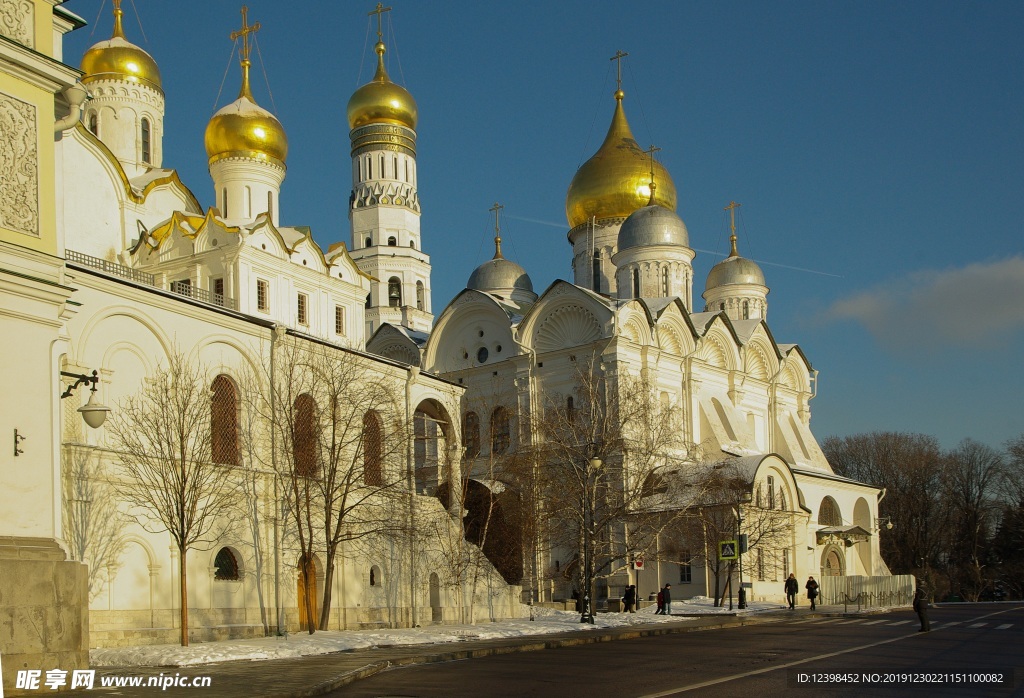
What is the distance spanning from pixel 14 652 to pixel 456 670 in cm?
574

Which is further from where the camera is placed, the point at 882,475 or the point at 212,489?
the point at 882,475

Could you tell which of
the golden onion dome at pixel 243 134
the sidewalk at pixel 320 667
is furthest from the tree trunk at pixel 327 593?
the golden onion dome at pixel 243 134

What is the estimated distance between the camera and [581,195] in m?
56.3

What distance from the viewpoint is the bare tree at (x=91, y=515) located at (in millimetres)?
21016

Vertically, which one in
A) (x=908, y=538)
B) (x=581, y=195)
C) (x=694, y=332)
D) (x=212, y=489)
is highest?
(x=581, y=195)

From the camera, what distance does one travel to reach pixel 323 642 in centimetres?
1962

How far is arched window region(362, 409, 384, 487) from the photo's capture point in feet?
94.4

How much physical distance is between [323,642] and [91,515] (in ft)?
17.5

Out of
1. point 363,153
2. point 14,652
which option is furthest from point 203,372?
point 363,153

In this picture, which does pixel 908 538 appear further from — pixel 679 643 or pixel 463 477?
pixel 679 643

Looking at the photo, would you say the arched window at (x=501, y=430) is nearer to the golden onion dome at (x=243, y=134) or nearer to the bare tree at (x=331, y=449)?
the bare tree at (x=331, y=449)

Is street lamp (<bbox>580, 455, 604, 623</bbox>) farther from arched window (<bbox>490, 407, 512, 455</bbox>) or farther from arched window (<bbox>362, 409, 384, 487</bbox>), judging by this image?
→ arched window (<bbox>490, 407, 512, 455</bbox>)

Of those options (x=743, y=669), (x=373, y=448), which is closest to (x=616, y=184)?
(x=373, y=448)

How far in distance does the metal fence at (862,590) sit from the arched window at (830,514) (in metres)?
9.27
